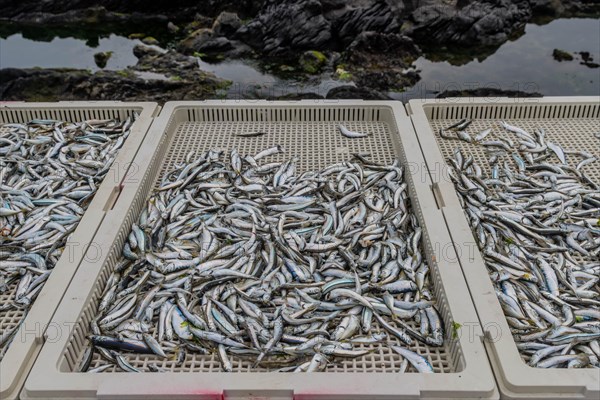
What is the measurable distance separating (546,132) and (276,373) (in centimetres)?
454

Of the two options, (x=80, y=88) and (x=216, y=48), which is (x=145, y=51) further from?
(x=80, y=88)

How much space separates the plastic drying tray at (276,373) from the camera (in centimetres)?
273

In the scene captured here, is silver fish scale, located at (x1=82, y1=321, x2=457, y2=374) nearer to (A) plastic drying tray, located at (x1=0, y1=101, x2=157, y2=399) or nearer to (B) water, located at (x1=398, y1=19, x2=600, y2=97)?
(A) plastic drying tray, located at (x1=0, y1=101, x2=157, y2=399)

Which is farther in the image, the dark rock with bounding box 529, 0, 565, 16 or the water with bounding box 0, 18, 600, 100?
the dark rock with bounding box 529, 0, 565, 16

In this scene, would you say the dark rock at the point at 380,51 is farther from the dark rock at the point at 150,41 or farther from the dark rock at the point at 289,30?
the dark rock at the point at 150,41

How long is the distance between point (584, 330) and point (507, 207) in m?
1.40

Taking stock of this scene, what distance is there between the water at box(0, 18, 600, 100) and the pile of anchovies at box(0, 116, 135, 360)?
6.84 metres

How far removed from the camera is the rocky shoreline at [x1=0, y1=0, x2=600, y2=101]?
10523 mm

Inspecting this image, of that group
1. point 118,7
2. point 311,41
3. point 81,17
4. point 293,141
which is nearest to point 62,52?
point 81,17

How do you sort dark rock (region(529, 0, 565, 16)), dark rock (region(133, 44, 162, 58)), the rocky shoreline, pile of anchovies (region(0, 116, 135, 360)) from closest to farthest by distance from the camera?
pile of anchovies (region(0, 116, 135, 360)) < the rocky shoreline < dark rock (region(133, 44, 162, 58)) < dark rock (region(529, 0, 565, 16))

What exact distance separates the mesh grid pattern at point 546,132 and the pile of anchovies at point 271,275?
3.43 feet

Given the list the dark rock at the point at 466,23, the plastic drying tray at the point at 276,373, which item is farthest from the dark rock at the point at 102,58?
the plastic drying tray at the point at 276,373

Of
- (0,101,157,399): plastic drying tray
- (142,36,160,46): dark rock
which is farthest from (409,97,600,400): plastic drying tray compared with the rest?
(142,36,160,46): dark rock

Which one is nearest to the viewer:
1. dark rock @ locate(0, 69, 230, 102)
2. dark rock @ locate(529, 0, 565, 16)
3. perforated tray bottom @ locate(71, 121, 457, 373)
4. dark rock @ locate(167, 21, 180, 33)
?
perforated tray bottom @ locate(71, 121, 457, 373)
